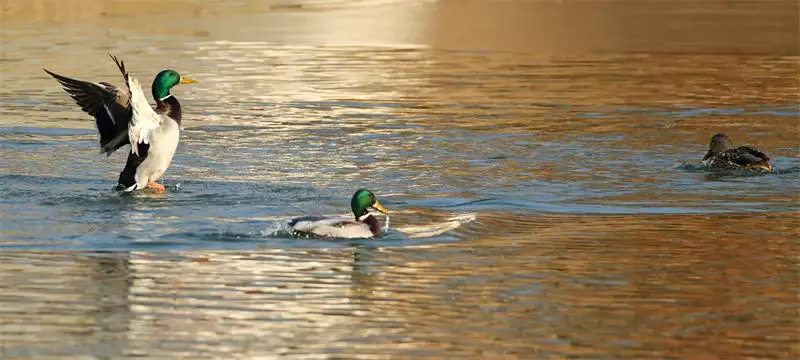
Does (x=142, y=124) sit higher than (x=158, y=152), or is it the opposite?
(x=142, y=124)

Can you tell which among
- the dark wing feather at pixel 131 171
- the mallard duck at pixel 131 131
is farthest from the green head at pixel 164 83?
the dark wing feather at pixel 131 171

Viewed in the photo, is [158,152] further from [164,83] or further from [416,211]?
[416,211]

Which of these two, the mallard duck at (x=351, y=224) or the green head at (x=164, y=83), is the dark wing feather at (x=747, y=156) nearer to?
the mallard duck at (x=351, y=224)

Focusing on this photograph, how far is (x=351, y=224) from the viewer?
1184 centimetres

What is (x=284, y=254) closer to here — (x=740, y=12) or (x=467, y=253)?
(x=467, y=253)

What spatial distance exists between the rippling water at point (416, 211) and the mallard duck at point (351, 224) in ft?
0.44

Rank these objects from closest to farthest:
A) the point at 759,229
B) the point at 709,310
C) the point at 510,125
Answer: the point at 709,310 → the point at 759,229 → the point at 510,125

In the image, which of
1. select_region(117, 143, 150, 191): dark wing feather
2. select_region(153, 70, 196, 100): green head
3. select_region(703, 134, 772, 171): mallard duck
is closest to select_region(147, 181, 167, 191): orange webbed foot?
select_region(117, 143, 150, 191): dark wing feather

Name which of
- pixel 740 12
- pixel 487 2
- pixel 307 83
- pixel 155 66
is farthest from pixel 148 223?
pixel 487 2

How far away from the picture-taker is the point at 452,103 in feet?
71.9

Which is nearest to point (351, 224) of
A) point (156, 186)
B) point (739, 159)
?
point (156, 186)

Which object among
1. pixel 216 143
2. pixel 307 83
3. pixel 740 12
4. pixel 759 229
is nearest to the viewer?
pixel 759 229

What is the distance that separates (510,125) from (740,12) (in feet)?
66.8

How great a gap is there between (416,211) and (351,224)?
1.48m
